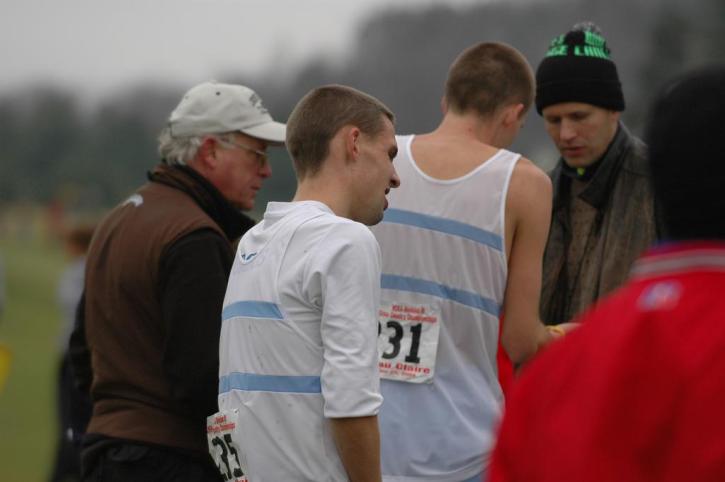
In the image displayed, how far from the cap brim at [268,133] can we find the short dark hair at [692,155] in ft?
8.05

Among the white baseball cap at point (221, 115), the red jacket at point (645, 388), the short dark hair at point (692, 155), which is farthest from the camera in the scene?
the white baseball cap at point (221, 115)

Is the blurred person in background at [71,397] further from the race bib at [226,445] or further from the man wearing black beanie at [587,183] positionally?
the man wearing black beanie at [587,183]

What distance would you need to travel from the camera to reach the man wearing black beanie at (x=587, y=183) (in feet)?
13.7

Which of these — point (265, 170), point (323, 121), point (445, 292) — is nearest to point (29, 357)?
point (265, 170)

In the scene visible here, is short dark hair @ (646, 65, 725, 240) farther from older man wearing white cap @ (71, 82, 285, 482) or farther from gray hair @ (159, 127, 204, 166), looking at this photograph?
gray hair @ (159, 127, 204, 166)

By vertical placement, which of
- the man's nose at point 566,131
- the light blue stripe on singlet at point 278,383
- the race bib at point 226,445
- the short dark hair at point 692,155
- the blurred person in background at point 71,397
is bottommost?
the blurred person in background at point 71,397

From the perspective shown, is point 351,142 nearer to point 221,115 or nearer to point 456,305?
point 456,305

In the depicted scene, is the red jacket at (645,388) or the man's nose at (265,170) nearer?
the red jacket at (645,388)

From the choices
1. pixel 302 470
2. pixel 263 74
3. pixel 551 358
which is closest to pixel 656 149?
pixel 551 358

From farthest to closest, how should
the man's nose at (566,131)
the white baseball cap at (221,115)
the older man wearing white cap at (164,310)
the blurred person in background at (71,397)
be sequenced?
the blurred person in background at (71,397), the man's nose at (566,131), the white baseball cap at (221,115), the older man wearing white cap at (164,310)

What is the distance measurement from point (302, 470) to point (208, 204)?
120 cm

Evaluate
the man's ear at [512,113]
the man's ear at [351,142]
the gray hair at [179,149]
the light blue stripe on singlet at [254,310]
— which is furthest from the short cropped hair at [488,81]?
the light blue stripe on singlet at [254,310]

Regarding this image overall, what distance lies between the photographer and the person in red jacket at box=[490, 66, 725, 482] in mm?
1491

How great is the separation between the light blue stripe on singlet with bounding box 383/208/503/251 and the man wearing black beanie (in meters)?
0.69
